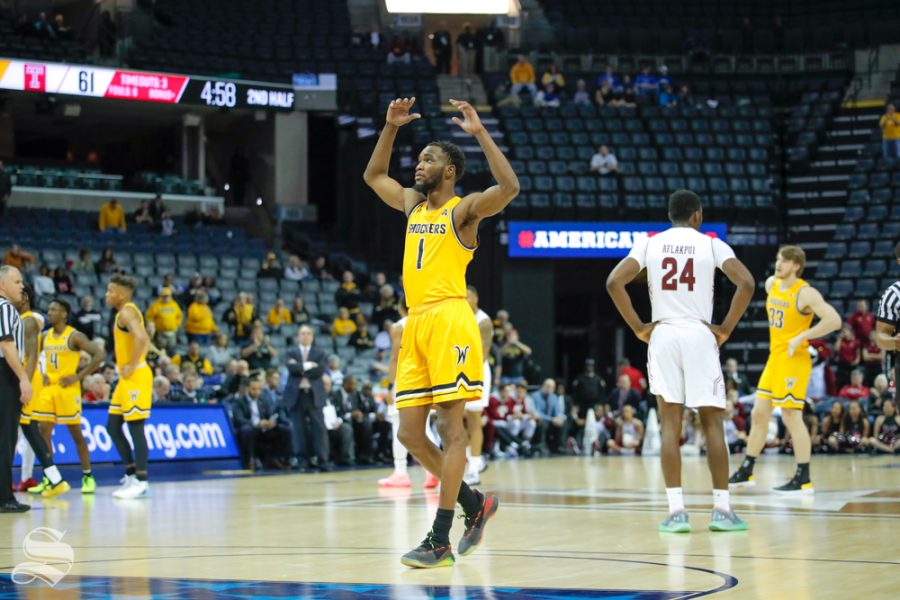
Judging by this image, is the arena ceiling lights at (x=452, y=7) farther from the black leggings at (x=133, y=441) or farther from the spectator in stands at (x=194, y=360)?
the black leggings at (x=133, y=441)

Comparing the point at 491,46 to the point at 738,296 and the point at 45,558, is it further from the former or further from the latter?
the point at 45,558

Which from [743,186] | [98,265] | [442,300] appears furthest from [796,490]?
[743,186]

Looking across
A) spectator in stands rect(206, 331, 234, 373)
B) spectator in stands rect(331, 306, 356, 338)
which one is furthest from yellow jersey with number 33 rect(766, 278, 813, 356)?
spectator in stands rect(331, 306, 356, 338)

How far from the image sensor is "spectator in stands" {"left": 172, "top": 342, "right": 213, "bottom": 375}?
60.6 ft

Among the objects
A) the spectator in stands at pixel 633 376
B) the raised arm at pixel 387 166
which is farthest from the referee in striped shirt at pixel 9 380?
the spectator in stands at pixel 633 376

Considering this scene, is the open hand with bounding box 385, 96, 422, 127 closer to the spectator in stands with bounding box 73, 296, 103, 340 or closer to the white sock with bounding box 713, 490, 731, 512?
the white sock with bounding box 713, 490, 731, 512

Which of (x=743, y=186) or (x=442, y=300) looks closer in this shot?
(x=442, y=300)

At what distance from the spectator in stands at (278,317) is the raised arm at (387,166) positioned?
1444cm

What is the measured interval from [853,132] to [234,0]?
13.9 m

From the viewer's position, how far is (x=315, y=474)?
1605 centimetres

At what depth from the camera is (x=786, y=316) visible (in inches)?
446

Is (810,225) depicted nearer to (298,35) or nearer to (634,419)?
(634,419)

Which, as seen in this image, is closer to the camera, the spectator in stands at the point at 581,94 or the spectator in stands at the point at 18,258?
the spectator in stands at the point at 18,258

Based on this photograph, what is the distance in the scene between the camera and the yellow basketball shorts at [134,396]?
12.0 metres
